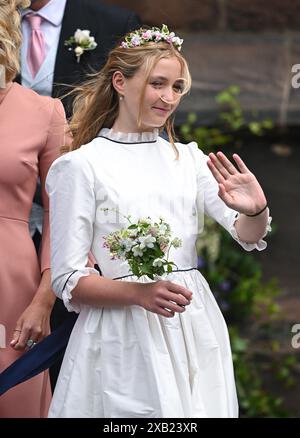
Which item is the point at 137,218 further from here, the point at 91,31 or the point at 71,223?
the point at 91,31

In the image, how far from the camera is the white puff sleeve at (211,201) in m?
4.37

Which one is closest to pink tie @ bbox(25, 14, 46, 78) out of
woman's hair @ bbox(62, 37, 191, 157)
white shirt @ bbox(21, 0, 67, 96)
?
white shirt @ bbox(21, 0, 67, 96)

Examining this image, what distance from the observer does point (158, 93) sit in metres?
4.37

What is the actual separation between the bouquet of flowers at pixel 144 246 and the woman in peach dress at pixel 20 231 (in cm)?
60

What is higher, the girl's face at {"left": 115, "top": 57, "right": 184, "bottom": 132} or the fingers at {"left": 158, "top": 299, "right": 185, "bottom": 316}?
the girl's face at {"left": 115, "top": 57, "right": 184, "bottom": 132}

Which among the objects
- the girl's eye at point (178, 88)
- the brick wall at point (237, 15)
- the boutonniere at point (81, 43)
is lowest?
the brick wall at point (237, 15)

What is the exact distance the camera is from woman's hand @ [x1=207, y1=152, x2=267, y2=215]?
419 cm

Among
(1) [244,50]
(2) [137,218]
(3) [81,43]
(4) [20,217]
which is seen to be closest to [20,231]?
(4) [20,217]

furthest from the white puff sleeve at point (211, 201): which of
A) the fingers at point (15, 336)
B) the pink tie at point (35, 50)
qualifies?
the pink tie at point (35, 50)

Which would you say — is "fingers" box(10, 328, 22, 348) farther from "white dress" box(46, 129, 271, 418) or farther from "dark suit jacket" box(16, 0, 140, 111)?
"dark suit jacket" box(16, 0, 140, 111)

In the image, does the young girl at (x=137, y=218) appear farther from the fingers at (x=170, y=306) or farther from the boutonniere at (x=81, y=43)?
the boutonniere at (x=81, y=43)

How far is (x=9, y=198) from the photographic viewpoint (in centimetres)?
464

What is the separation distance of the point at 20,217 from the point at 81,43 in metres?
0.89

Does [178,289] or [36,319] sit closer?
[178,289]
